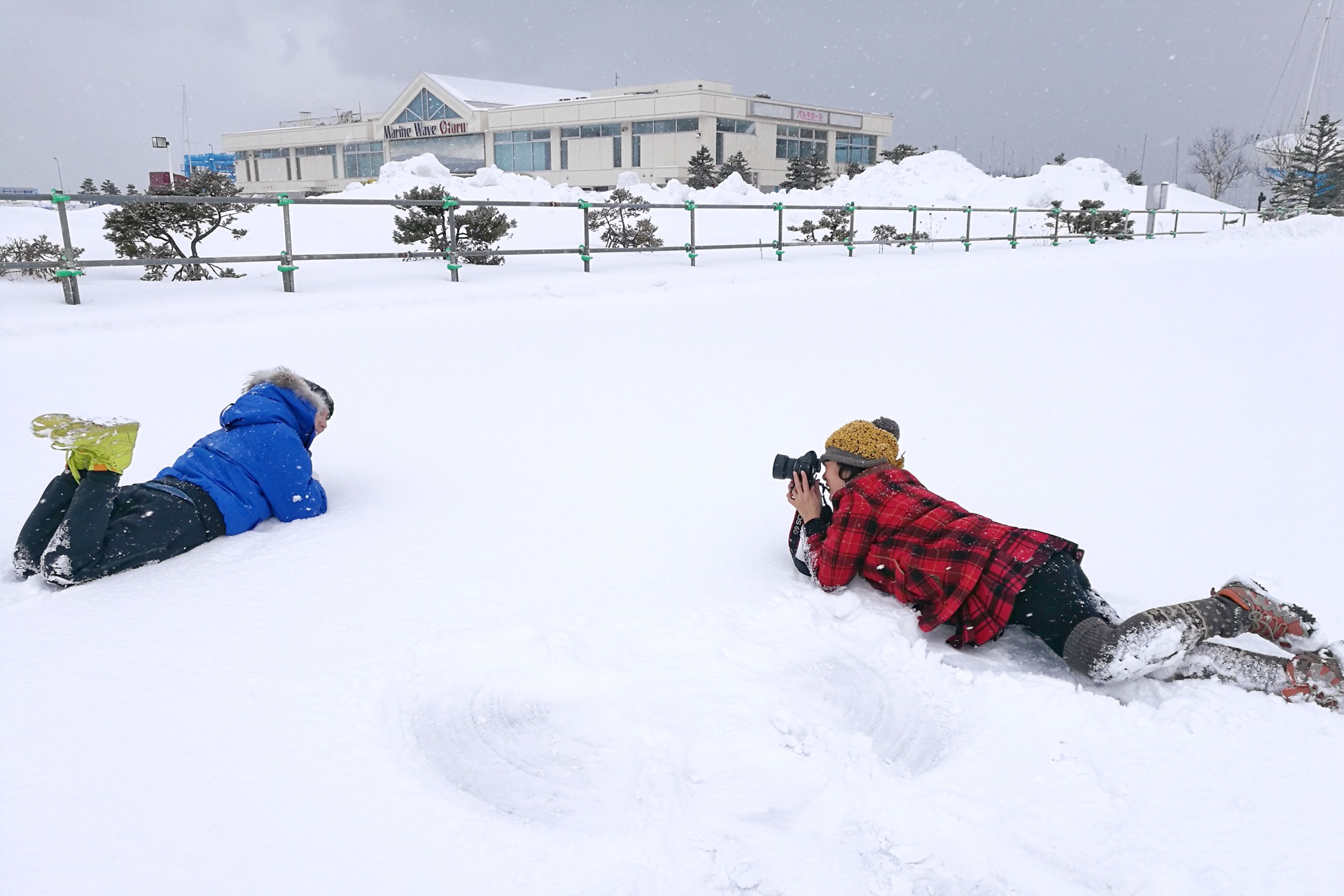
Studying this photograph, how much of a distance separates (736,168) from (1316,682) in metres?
36.5

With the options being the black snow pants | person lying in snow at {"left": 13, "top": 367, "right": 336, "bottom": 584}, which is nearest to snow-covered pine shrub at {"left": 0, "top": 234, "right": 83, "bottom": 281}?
person lying in snow at {"left": 13, "top": 367, "right": 336, "bottom": 584}

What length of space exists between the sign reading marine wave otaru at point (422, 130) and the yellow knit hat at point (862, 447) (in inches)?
1736

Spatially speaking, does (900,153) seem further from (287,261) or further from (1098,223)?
(287,261)

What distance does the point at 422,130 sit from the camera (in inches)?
1746

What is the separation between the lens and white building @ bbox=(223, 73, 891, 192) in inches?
1555

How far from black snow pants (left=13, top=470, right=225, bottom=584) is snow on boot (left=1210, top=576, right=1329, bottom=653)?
3.58 metres

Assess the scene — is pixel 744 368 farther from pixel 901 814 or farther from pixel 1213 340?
pixel 901 814

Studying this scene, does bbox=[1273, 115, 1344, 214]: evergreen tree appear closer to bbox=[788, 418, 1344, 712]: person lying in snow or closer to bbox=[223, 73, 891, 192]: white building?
bbox=[223, 73, 891, 192]: white building

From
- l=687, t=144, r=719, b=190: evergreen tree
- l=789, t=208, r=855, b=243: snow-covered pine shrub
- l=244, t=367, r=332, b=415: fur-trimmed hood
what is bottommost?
l=244, t=367, r=332, b=415: fur-trimmed hood

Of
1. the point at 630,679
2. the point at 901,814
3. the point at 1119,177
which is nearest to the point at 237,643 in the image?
the point at 630,679

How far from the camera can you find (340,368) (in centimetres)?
627

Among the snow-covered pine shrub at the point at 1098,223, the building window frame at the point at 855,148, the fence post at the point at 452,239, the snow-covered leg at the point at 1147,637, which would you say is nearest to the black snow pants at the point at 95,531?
the snow-covered leg at the point at 1147,637

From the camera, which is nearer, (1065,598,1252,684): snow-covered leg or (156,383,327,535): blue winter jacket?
(1065,598,1252,684): snow-covered leg

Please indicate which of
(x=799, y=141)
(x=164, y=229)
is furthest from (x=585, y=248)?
(x=799, y=141)
